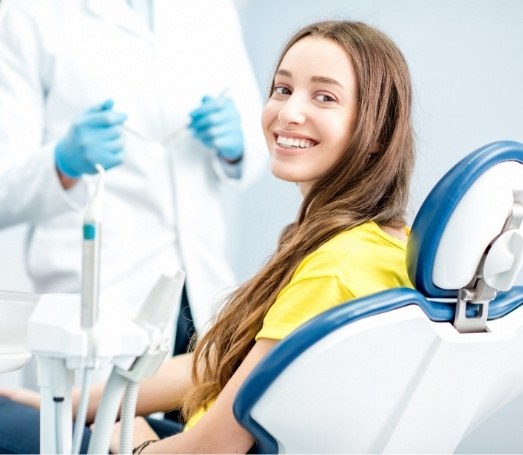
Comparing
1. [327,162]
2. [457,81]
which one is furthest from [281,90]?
[457,81]

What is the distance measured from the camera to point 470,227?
2.93 ft

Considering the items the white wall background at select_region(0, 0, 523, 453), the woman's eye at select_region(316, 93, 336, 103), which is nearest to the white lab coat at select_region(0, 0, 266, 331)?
the white wall background at select_region(0, 0, 523, 453)

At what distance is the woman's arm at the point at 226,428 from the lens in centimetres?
96

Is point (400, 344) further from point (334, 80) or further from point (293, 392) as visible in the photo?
point (334, 80)

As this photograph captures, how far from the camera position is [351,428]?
90cm

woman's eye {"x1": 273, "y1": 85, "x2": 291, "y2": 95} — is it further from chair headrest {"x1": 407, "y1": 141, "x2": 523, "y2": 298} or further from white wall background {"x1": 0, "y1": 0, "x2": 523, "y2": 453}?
white wall background {"x1": 0, "y1": 0, "x2": 523, "y2": 453}

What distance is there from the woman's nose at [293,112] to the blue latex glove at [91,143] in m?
0.88

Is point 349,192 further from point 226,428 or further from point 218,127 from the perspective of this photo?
point 218,127

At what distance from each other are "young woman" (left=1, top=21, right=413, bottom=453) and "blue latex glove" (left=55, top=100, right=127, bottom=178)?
801 mm

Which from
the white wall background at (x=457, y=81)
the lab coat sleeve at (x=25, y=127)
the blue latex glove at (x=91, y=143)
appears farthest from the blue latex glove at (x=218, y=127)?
the white wall background at (x=457, y=81)

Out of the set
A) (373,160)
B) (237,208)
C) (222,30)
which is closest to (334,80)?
(373,160)

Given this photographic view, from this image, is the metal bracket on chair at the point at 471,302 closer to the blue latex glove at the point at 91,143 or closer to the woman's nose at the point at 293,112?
the woman's nose at the point at 293,112

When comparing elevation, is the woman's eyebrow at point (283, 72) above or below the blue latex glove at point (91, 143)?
above

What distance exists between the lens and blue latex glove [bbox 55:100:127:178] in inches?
79.0
